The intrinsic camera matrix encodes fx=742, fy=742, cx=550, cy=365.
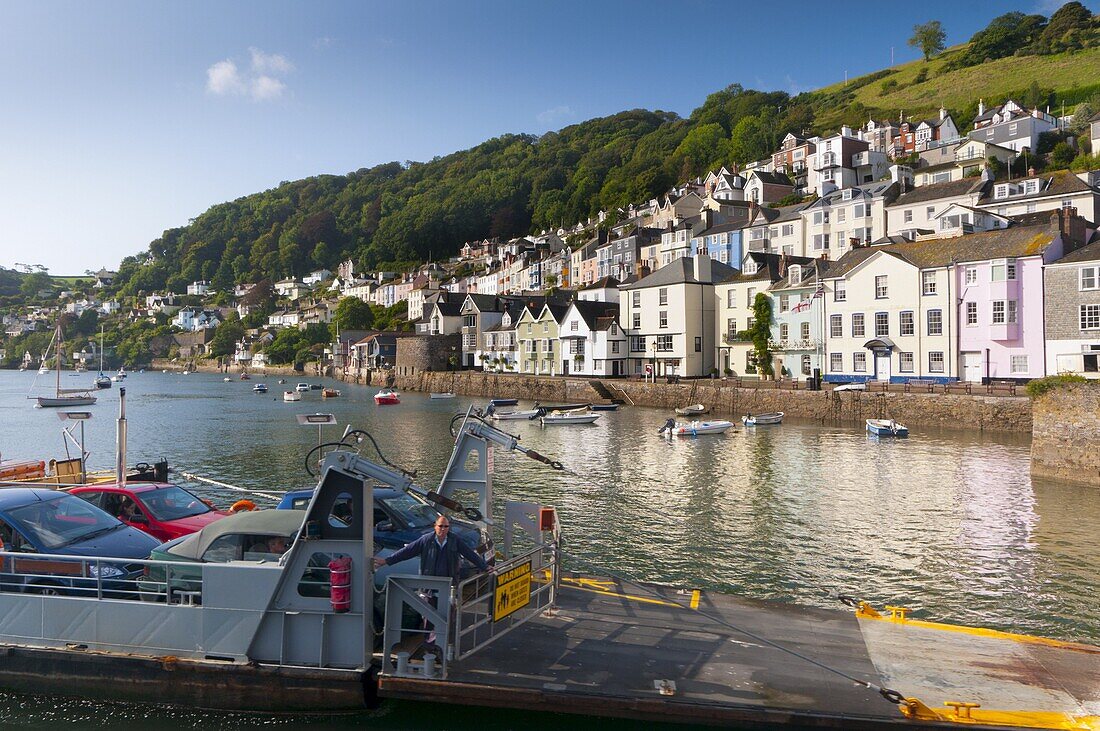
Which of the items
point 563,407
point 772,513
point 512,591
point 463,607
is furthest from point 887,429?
point 463,607

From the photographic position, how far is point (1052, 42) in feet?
518

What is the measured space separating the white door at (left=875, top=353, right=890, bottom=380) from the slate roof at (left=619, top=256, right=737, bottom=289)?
2142 cm

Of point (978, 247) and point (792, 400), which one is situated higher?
point (978, 247)

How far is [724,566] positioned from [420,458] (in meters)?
24.7

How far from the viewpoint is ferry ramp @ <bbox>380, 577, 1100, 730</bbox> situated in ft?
28.5

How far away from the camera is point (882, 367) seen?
61531mm

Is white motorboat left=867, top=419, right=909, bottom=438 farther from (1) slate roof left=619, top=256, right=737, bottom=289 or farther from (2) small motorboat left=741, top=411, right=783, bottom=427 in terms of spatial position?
(1) slate roof left=619, top=256, right=737, bottom=289

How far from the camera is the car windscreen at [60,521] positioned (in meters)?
12.3

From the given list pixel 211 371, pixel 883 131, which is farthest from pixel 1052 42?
pixel 211 371

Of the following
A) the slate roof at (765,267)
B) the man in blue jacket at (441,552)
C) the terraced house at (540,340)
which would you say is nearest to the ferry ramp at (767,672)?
the man in blue jacket at (441,552)

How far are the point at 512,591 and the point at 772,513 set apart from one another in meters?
17.9

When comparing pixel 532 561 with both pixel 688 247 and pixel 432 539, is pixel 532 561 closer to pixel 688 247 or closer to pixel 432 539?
pixel 432 539

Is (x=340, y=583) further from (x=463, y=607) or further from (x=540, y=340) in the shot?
(x=540, y=340)

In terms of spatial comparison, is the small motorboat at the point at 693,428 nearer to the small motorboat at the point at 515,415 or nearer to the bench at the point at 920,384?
the small motorboat at the point at 515,415
